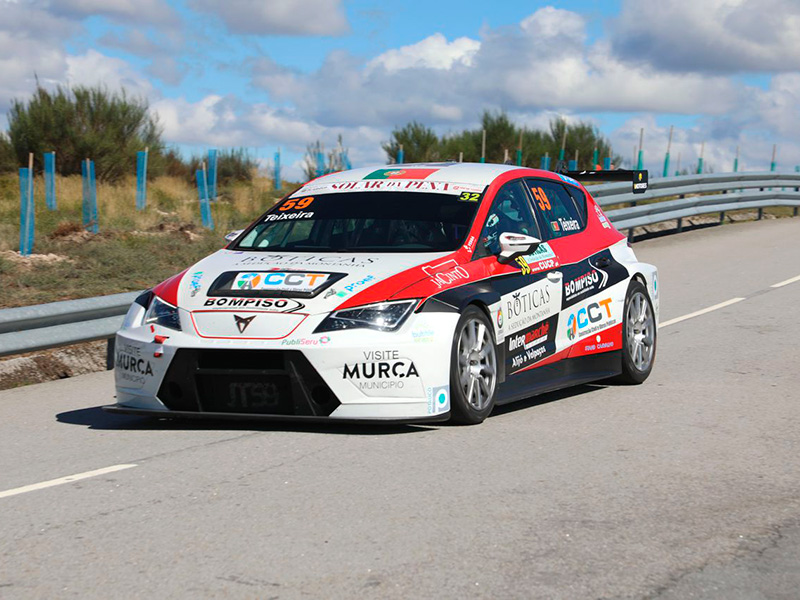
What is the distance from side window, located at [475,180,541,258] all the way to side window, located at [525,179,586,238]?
0.20m

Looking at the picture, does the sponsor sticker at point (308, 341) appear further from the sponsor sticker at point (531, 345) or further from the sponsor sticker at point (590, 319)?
the sponsor sticker at point (590, 319)

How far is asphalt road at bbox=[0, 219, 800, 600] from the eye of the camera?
4.24 metres

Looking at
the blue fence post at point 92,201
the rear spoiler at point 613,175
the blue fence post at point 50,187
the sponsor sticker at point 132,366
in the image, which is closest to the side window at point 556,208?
the rear spoiler at point 613,175

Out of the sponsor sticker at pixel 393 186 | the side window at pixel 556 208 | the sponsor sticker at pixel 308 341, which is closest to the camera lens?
the sponsor sticker at pixel 308 341

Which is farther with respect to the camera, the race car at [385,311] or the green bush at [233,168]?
the green bush at [233,168]

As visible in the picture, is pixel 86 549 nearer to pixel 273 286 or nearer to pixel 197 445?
pixel 197 445

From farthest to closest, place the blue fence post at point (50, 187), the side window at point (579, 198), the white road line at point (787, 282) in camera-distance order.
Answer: the blue fence post at point (50, 187)
the white road line at point (787, 282)
the side window at point (579, 198)

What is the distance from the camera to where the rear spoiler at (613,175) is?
33.1ft

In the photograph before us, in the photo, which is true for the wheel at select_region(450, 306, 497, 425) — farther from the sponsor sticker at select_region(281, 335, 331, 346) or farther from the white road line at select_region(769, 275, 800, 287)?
the white road line at select_region(769, 275, 800, 287)

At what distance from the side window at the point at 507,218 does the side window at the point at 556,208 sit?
20 centimetres

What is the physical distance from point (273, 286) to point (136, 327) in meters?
0.89

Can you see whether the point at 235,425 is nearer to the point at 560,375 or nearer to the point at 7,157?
Answer: the point at 560,375

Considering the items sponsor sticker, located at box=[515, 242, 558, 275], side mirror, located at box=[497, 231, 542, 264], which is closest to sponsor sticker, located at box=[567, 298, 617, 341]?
sponsor sticker, located at box=[515, 242, 558, 275]

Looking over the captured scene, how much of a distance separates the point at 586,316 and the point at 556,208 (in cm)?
88
